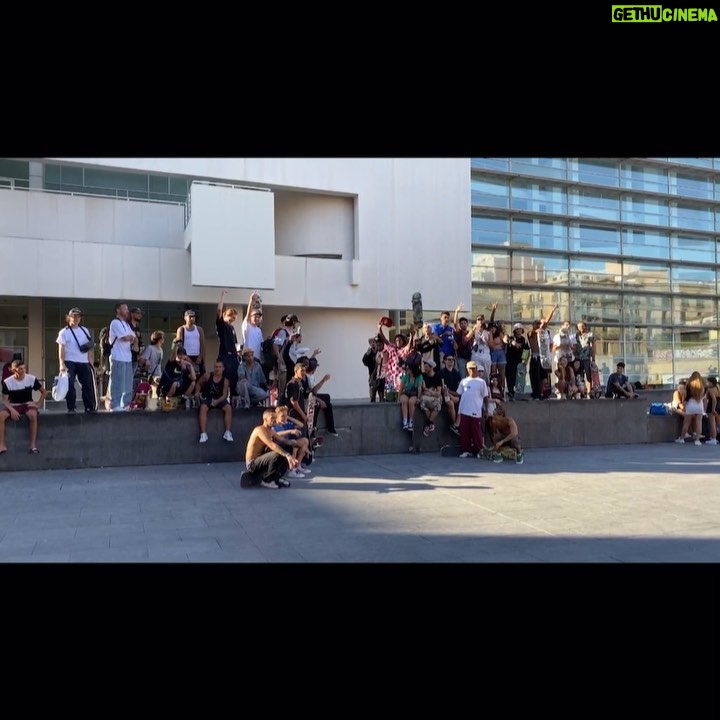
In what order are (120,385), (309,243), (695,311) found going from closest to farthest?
(120,385) → (309,243) → (695,311)

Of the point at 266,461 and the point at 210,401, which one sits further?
the point at 210,401

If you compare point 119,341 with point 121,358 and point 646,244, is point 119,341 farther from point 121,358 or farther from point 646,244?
point 646,244

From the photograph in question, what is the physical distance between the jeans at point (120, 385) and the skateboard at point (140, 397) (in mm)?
93

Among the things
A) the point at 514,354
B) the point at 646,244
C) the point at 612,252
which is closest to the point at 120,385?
the point at 514,354

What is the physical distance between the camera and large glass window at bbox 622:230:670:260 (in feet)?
122

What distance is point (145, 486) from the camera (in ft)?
31.9

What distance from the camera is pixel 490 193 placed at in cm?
3319

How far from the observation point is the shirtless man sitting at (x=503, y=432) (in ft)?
40.3

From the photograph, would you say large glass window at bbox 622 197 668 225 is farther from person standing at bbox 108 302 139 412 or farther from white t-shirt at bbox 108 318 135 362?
white t-shirt at bbox 108 318 135 362

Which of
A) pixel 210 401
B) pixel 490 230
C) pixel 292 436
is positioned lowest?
pixel 292 436

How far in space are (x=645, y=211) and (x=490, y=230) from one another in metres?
10.9
